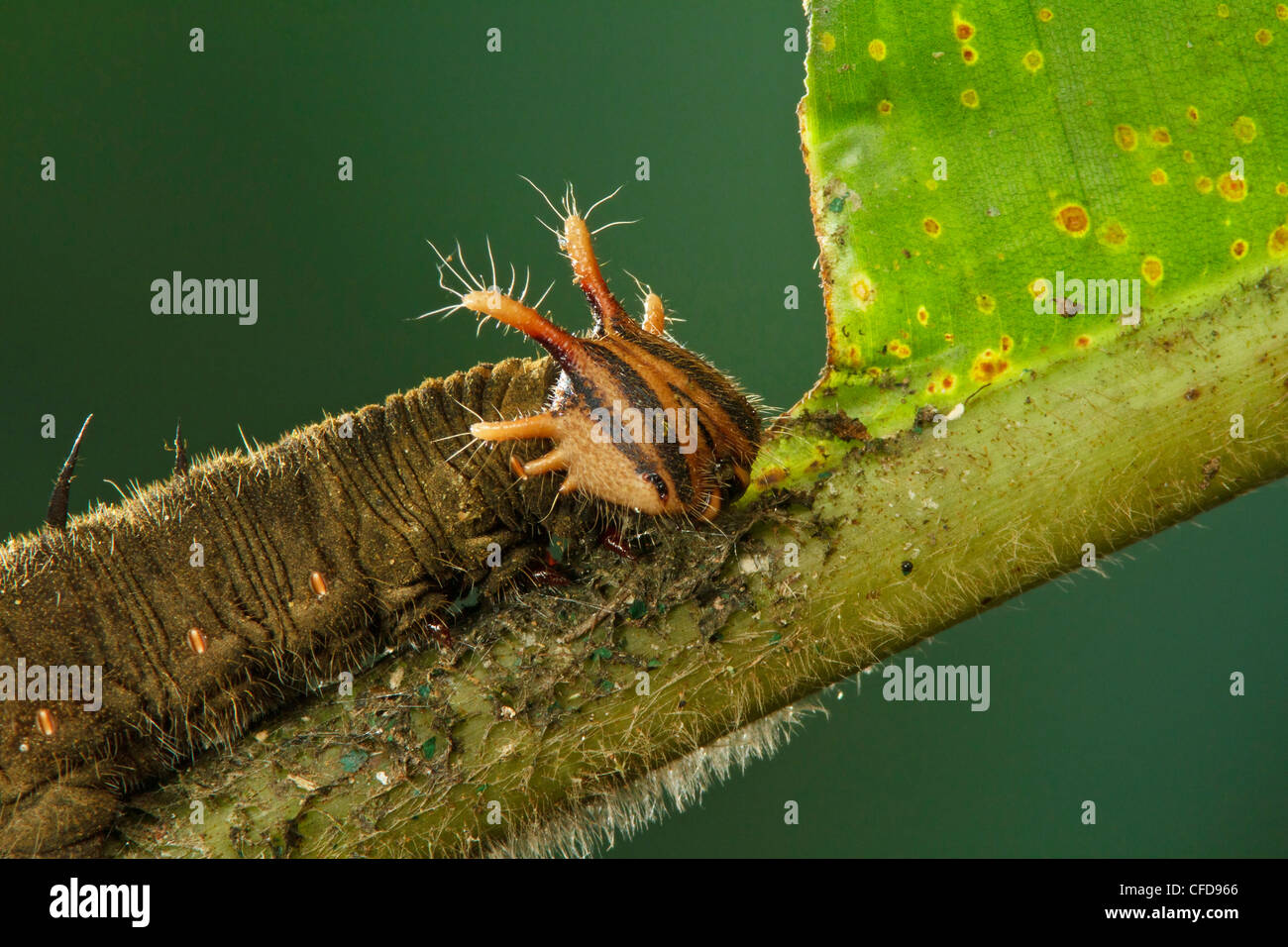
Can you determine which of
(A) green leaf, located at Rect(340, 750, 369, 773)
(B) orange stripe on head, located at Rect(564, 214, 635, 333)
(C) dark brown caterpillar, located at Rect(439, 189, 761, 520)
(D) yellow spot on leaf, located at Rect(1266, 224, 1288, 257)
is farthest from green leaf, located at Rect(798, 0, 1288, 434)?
(A) green leaf, located at Rect(340, 750, 369, 773)

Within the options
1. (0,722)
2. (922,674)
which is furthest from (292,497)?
(922,674)

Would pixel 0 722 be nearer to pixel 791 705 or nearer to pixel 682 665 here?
pixel 682 665

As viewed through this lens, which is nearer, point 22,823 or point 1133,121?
point 1133,121

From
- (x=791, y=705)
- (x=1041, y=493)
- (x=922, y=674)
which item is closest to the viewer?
(x=1041, y=493)

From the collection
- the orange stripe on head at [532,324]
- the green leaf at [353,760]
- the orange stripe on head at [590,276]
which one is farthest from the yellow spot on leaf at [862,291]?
the green leaf at [353,760]

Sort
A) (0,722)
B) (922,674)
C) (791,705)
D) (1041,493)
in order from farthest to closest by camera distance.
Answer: (922,674)
(0,722)
(791,705)
(1041,493)
